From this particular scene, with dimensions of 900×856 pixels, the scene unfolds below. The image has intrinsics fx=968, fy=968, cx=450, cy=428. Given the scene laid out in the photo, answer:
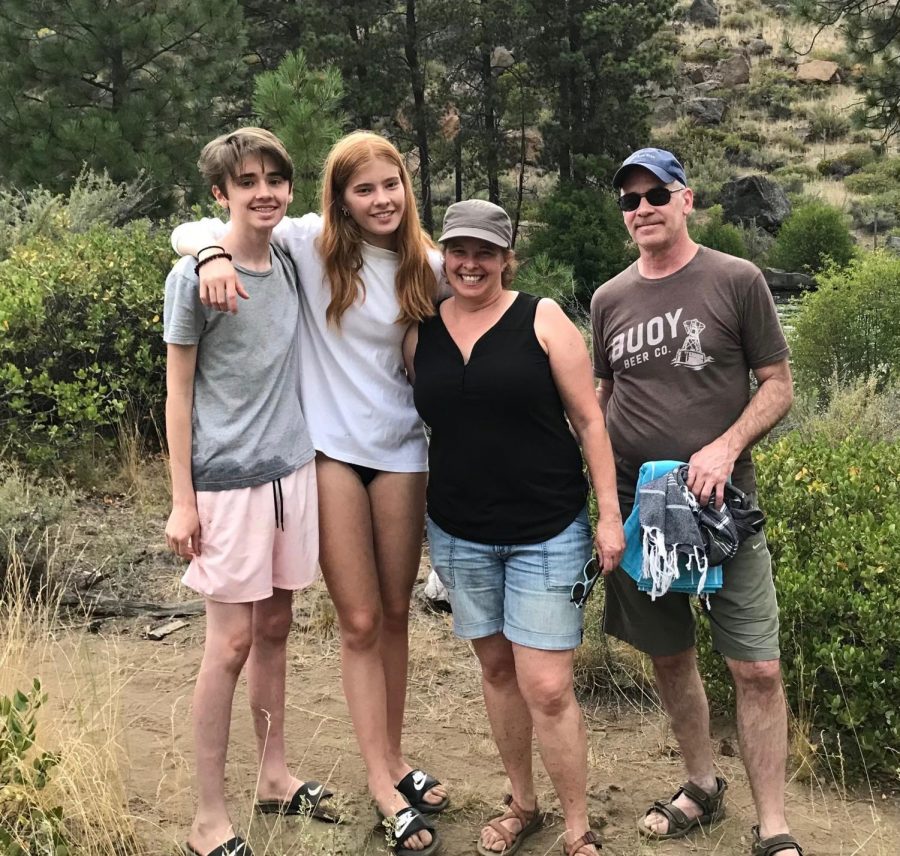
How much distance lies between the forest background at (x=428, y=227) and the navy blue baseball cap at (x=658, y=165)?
157 centimetres

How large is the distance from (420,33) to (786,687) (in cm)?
1775

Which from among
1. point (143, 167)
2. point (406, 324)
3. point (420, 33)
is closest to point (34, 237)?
Answer: point (143, 167)

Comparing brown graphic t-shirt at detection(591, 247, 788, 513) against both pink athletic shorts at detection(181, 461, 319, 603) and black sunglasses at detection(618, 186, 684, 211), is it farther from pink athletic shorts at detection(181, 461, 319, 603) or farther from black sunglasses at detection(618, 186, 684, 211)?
pink athletic shorts at detection(181, 461, 319, 603)

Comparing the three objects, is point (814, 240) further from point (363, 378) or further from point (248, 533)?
point (248, 533)

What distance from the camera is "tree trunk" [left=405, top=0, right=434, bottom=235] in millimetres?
18688

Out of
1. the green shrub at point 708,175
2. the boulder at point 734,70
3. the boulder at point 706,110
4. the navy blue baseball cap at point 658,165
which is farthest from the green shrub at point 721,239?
the boulder at point 734,70

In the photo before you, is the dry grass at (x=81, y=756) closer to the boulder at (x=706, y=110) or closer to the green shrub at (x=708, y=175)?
the green shrub at (x=708, y=175)

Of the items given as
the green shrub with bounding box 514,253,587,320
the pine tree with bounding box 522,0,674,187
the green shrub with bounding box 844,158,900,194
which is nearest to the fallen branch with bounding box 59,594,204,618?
the green shrub with bounding box 514,253,587,320

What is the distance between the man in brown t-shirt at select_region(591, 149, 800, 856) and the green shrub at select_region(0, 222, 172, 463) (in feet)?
13.6

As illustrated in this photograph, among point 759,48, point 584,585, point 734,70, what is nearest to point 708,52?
point 759,48

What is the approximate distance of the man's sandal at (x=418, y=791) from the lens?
3164 millimetres

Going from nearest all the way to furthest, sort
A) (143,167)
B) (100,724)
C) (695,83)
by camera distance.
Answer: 1. (100,724)
2. (143,167)
3. (695,83)

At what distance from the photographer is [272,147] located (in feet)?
8.80

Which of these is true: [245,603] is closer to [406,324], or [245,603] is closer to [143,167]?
[406,324]
